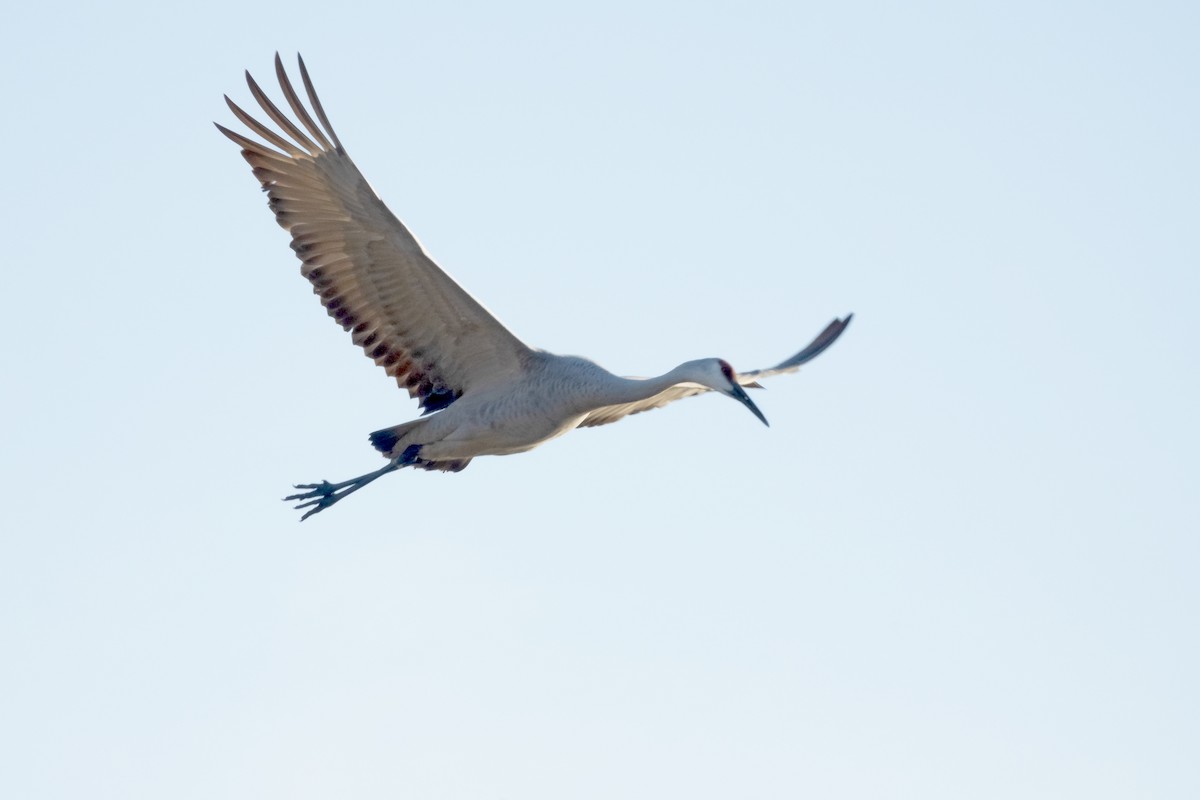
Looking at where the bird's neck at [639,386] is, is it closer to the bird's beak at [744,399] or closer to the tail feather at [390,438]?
the bird's beak at [744,399]

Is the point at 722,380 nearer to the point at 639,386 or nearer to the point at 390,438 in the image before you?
the point at 639,386

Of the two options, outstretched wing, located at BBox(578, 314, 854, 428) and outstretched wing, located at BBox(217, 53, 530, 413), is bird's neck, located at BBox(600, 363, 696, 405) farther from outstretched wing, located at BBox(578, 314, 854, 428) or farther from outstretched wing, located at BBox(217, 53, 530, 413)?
outstretched wing, located at BBox(217, 53, 530, 413)

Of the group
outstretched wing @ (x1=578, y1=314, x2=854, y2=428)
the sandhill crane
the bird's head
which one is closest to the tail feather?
the sandhill crane

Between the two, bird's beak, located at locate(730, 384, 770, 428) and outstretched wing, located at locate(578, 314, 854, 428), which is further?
outstretched wing, located at locate(578, 314, 854, 428)

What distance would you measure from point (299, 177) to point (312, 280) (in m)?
0.82

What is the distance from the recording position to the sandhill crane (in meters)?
16.4

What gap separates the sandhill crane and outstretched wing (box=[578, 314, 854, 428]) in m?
0.37

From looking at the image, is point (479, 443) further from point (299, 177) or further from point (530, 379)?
point (299, 177)

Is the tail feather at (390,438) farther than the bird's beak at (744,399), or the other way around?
the tail feather at (390,438)

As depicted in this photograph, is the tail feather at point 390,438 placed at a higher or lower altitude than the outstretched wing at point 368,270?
lower

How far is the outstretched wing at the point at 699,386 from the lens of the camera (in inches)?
703

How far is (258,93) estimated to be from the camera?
54.1ft

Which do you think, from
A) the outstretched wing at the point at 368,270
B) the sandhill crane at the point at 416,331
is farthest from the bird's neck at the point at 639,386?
the outstretched wing at the point at 368,270

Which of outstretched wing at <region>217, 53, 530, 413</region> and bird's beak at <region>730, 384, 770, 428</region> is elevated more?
outstretched wing at <region>217, 53, 530, 413</region>
